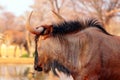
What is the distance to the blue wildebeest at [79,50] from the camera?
22.0ft

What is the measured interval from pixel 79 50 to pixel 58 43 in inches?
17.4

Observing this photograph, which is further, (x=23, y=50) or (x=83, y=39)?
(x=23, y=50)

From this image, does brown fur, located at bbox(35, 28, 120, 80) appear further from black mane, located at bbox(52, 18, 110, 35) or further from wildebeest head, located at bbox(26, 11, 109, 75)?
black mane, located at bbox(52, 18, 110, 35)

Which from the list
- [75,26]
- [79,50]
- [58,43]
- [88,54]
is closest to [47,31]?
[58,43]

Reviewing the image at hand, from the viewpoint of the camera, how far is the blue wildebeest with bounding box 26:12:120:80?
22.0 feet

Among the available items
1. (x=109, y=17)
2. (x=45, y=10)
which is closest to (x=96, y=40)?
(x=109, y=17)

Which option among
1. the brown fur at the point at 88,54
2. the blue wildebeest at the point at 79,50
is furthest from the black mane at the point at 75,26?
the brown fur at the point at 88,54

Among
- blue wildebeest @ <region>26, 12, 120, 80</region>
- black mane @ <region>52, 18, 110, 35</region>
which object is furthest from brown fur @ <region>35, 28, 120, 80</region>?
black mane @ <region>52, 18, 110, 35</region>

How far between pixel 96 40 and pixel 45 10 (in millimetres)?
14175

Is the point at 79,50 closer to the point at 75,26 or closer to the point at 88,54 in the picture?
the point at 88,54

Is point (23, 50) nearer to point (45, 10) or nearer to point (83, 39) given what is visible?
point (45, 10)

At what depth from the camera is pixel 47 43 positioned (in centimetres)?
712

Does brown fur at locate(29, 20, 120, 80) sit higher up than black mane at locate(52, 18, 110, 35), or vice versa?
black mane at locate(52, 18, 110, 35)

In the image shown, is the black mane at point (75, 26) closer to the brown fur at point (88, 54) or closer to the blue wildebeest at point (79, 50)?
the blue wildebeest at point (79, 50)
